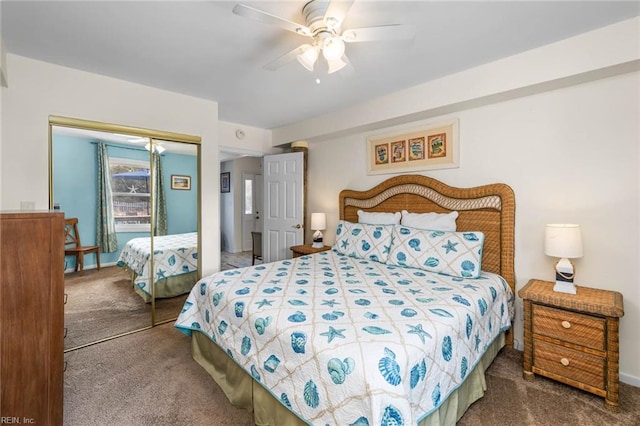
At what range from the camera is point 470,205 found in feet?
9.01

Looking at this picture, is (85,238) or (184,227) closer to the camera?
(85,238)

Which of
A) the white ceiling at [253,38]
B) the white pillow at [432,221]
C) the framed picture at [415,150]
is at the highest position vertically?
the white ceiling at [253,38]

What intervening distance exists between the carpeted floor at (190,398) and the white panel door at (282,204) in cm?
220

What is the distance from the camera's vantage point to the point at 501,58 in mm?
2334

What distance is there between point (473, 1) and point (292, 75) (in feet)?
5.01

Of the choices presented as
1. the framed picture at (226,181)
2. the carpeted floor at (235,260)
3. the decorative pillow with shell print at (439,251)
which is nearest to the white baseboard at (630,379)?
the decorative pillow with shell print at (439,251)

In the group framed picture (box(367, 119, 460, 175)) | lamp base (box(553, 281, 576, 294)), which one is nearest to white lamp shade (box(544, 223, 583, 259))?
lamp base (box(553, 281, 576, 294))

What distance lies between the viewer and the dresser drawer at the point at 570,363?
70.8 inches

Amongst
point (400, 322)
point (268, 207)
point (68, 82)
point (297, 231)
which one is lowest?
point (400, 322)

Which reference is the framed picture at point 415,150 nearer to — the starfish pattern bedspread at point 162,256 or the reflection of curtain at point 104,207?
the starfish pattern bedspread at point 162,256

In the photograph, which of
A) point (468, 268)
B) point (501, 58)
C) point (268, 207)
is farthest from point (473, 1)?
point (268, 207)

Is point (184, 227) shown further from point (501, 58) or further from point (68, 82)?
point (501, 58)

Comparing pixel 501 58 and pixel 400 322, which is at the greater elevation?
pixel 501 58

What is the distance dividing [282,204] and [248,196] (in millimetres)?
2775
